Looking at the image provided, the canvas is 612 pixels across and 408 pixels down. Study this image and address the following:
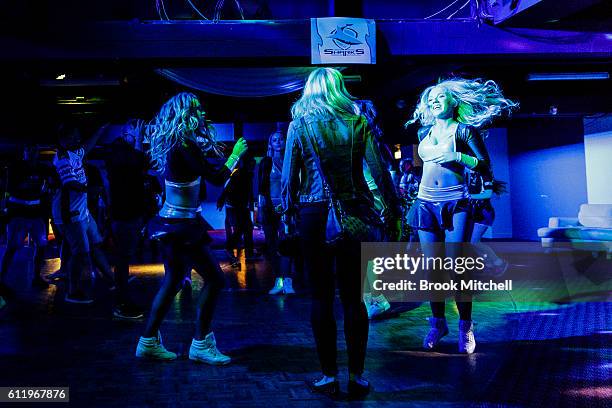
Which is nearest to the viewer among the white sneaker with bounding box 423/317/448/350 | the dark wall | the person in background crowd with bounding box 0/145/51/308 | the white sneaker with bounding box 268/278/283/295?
the white sneaker with bounding box 423/317/448/350

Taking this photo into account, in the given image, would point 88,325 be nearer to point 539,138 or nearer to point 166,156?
point 166,156

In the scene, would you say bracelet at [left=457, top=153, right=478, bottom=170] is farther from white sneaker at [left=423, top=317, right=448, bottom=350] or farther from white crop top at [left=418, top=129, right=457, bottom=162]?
white sneaker at [left=423, top=317, right=448, bottom=350]

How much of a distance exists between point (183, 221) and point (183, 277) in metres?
0.36

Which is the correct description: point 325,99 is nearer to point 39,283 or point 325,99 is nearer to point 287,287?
point 287,287

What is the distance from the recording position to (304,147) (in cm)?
314

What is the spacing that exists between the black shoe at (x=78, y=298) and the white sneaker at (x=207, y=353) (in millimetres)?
2891

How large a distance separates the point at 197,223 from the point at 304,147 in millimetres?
1067

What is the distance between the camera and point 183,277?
152 inches

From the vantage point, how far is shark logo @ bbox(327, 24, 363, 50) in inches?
267

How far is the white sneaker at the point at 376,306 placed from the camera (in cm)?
536

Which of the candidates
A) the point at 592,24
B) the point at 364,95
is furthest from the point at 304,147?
the point at 364,95

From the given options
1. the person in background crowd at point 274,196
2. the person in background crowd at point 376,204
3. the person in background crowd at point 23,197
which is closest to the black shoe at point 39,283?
the person in background crowd at point 23,197

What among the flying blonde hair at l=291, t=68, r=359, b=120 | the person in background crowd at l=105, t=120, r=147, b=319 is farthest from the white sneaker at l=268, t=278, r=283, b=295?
the flying blonde hair at l=291, t=68, r=359, b=120

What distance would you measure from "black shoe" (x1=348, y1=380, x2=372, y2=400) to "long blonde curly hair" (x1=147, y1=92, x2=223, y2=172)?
5.74 ft
